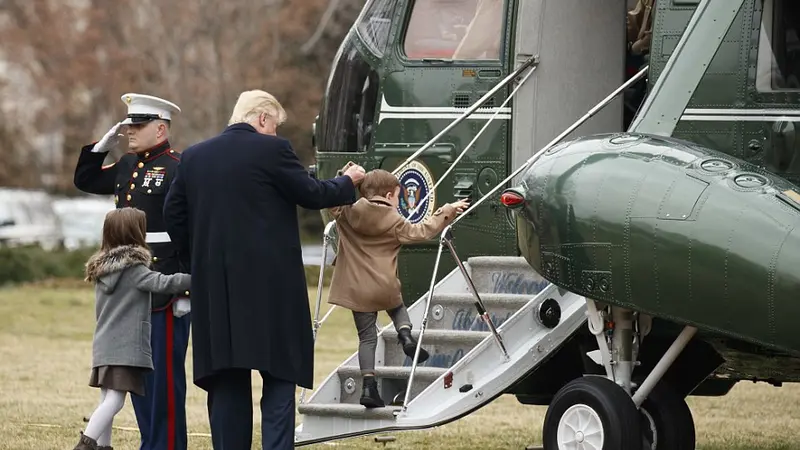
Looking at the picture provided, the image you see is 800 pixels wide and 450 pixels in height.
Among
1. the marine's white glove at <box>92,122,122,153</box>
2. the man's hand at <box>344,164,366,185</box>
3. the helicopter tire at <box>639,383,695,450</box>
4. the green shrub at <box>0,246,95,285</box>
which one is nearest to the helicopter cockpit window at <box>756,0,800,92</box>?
the helicopter tire at <box>639,383,695,450</box>

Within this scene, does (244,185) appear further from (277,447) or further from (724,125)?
(724,125)

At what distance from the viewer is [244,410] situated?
7.72 meters

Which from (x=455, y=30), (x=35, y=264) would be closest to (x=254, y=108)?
(x=455, y=30)

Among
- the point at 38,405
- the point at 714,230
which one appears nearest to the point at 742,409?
the point at 38,405

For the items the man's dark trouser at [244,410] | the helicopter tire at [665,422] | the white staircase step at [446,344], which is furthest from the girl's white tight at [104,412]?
the helicopter tire at [665,422]

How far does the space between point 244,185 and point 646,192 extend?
1.82 meters

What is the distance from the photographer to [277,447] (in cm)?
767

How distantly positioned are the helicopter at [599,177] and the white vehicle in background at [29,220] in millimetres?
27233

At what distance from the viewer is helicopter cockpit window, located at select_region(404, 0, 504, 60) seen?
1013cm

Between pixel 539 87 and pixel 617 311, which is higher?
pixel 539 87

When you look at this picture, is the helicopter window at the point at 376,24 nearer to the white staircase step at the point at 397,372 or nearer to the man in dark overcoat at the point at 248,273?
the white staircase step at the point at 397,372

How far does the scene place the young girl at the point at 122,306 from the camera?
831cm

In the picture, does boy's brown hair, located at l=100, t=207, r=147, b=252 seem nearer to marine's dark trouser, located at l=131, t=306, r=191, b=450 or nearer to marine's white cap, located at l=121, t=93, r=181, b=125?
marine's dark trouser, located at l=131, t=306, r=191, b=450

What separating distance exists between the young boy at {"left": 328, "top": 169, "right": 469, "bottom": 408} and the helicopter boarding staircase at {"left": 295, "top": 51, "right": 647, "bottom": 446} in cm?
19
